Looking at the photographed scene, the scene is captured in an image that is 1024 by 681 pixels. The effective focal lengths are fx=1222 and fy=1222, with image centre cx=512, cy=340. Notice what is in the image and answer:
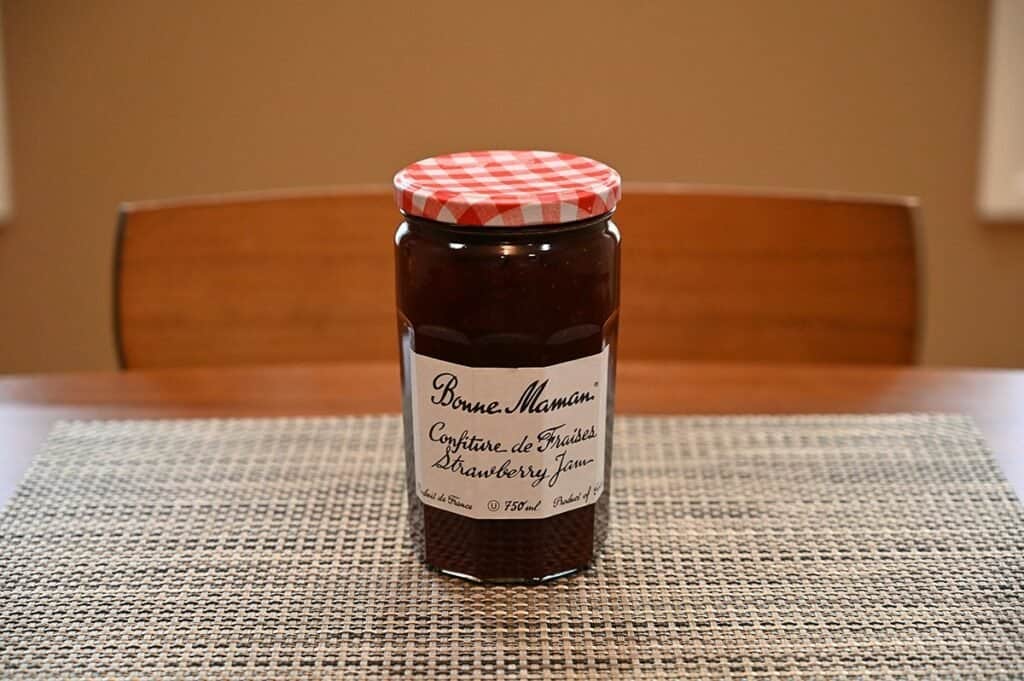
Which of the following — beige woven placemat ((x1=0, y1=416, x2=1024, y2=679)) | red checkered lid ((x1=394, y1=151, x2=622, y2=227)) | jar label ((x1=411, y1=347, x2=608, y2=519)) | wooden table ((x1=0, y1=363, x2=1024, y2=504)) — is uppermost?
red checkered lid ((x1=394, y1=151, x2=622, y2=227))

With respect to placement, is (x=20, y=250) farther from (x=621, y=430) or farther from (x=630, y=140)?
(x=621, y=430)

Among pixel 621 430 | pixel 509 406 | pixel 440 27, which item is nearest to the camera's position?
pixel 509 406

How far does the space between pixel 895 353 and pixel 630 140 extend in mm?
736

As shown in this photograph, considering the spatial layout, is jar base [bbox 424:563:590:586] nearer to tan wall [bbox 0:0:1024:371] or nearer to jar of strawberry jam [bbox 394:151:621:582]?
jar of strawberry jam [bbox 394:151:621:582]

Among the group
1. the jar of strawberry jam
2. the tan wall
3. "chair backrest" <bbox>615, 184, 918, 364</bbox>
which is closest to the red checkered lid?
the jar of strawberry jam

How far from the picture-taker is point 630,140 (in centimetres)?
178

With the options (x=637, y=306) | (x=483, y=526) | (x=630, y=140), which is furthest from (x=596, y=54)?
(x=483, y=526)

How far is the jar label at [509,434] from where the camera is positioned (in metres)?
0.59

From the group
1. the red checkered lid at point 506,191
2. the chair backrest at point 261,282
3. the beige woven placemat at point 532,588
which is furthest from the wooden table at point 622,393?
the red checkered lid at point 506,191

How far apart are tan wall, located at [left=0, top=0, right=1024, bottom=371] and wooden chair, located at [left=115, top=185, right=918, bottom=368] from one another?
2.16 ft

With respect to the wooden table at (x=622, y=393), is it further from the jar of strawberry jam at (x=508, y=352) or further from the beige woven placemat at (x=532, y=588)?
the jar of strawberry jam at (x=508, y=352)

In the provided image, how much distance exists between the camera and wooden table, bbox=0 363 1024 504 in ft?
2.89

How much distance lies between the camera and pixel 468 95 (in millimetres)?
1760

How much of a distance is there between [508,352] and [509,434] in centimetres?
4
